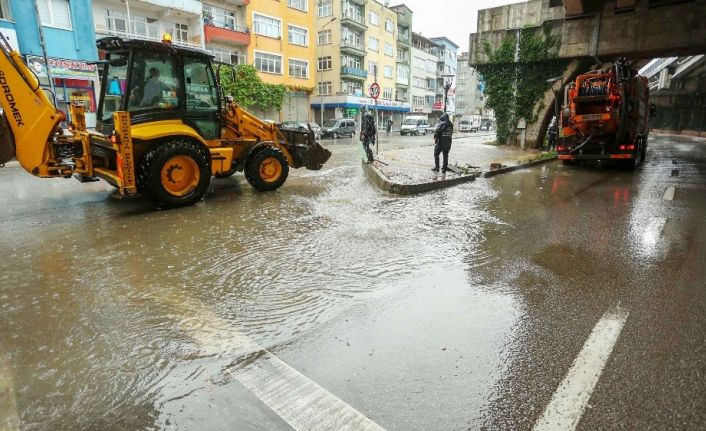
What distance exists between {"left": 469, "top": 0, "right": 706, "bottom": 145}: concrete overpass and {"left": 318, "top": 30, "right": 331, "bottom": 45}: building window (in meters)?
27.1

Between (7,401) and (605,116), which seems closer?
(7,401)

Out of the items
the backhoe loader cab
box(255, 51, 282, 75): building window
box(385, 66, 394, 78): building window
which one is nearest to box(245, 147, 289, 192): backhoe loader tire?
the backhoe loader cab

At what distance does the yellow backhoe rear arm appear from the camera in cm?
600

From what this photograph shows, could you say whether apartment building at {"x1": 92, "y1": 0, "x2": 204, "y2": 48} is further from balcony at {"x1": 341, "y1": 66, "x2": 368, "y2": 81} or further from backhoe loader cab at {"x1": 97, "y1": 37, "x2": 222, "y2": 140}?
backhoe loader cab at {"x1": 97, "y1": 37, "x2": 222, "y2": 140}

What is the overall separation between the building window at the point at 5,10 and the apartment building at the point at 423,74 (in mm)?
51266

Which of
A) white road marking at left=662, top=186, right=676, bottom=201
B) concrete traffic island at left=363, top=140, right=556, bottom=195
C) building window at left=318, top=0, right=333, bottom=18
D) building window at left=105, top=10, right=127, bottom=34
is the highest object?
building window at left=318, top=0, right=333, bottom=18

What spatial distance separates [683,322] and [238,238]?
492cm

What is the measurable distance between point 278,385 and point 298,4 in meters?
41.9

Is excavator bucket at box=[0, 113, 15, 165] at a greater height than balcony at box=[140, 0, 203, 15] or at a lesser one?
lesser

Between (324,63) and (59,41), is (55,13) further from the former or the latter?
(324,63)

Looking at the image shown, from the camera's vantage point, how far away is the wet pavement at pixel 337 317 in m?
2.44

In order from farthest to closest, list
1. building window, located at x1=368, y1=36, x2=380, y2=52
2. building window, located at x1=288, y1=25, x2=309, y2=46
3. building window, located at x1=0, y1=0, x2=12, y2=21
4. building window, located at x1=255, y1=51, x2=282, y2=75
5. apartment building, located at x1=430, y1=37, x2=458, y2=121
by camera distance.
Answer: apartment building, located at x1=430, y1=37, x2=458, y2=121 → building window, located at x1=368, y1=36, x2=380, y2=52 → building window, located at x1=288, y1=25, x2=309, y2=46 → building window, located at x1=255, y1=51, x2=282, y2=75 → building window, located at x1=0, y1=0, x2=12, y2=21

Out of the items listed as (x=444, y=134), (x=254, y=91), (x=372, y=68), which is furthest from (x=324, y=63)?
(x=444, y=134)

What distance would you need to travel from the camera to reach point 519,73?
22750 millimetres
